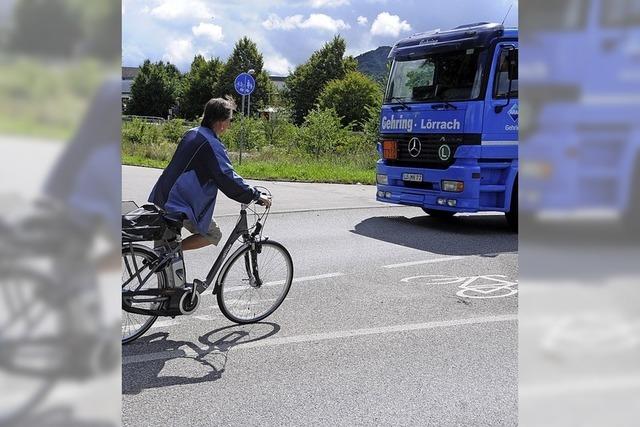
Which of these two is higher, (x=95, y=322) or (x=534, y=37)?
(x=534, y=37)

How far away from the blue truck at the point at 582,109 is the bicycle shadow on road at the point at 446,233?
802 centimetres

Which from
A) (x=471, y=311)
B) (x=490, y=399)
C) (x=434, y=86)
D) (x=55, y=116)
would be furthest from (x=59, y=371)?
(x=434, y=86)

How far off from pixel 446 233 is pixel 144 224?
22.6ft

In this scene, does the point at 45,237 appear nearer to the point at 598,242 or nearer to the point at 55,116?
the point at 55,116

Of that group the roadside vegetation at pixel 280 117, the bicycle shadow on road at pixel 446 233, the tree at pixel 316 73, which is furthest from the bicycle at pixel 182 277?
the tree at pixel 316 73

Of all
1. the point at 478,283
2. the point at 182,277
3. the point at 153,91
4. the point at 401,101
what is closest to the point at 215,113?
the point at 182,277

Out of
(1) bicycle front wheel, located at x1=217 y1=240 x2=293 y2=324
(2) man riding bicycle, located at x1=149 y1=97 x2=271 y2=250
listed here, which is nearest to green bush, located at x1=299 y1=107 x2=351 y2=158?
(1) bicycle front wheel, located at x1=217 y1=240 x2=293 y2=324

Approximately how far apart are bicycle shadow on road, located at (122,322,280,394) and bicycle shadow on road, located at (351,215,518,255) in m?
4.35

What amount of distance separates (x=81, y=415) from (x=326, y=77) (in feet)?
238

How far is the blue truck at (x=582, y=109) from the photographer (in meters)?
1.50

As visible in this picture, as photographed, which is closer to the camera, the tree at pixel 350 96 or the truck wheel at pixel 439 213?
the truck wheel at pixel 439 213

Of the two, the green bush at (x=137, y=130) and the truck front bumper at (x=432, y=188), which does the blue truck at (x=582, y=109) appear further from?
the green bush at (x=137, y=130)

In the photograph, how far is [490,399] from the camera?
4.29 m

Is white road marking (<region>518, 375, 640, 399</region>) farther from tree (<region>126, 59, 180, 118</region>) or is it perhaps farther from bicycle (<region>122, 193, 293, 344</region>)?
tree (<region>126, 59, 180, 118</region>)
